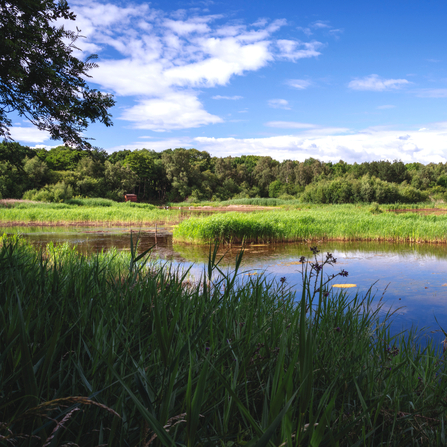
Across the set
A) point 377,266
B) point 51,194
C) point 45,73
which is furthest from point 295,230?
point 51,194

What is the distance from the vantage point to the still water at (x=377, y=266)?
4992mm

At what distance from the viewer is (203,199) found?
5309 cm

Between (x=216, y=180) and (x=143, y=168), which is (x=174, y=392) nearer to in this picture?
(x=143, y=168)

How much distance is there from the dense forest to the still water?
71.4 ft

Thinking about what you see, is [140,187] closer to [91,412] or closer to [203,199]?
[203,199]

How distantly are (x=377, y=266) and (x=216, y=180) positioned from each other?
171 feet

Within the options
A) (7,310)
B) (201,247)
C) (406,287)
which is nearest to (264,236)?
(201,247)

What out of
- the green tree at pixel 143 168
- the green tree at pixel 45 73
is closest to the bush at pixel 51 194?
the green tree at pixel 143 168

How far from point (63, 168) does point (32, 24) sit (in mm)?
45818

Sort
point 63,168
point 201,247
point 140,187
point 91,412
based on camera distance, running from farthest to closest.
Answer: point 140,187
point 63,168
point 201,247
point 91,412

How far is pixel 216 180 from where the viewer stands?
59.4 m

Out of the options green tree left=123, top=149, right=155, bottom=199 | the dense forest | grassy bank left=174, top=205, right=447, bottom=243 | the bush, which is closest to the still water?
grassy bank left=174, top=205, right=447, bottom=243

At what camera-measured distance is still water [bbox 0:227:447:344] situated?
499cm

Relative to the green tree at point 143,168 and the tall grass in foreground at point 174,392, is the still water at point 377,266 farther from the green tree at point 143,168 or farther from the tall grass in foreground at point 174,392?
the green tree at point 143,168
